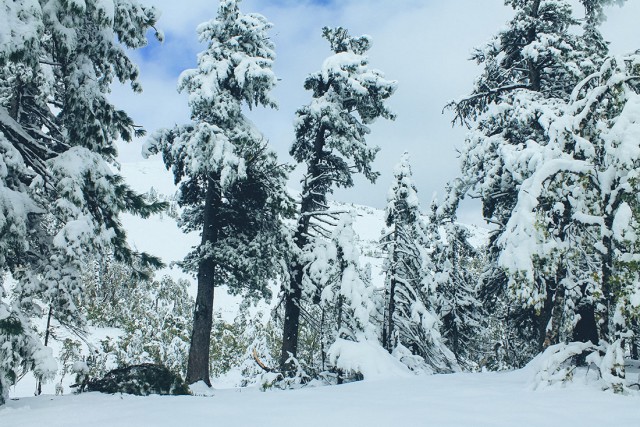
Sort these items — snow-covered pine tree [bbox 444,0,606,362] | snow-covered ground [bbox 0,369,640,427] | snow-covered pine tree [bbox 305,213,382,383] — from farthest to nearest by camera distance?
snow-covered pine tree [bbox 305,213,382,383], snow-covered pine tree [bbox 444,0,606,362], snow-covered ground [bbox 0,369,640,427]

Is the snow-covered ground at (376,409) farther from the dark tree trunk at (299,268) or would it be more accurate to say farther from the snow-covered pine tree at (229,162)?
the dark tree trunk at (299,268)

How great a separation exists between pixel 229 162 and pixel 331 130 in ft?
14.4

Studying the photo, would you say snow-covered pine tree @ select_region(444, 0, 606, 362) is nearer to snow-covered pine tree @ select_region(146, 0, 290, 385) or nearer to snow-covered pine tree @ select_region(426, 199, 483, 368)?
snow-covered pine tree @ select_region(146, 0, 290, 385)

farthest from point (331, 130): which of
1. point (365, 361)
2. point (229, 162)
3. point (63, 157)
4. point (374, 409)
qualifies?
point (374, 409)

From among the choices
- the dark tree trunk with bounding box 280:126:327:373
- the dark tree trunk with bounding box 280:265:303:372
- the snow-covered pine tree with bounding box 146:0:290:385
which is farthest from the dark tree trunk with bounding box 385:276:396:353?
the snow-covered pine tree with bounding box 146:0:290:385

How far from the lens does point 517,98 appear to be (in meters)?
11.4

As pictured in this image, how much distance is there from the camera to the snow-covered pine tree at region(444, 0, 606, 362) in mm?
11562

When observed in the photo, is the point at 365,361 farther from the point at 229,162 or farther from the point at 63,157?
the point at 63,157

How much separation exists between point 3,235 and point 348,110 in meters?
11.9

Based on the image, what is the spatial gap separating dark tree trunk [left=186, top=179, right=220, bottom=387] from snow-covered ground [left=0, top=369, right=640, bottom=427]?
20.6 feet

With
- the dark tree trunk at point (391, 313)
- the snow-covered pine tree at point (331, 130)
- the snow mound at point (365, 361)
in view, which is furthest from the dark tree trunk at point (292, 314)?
the snow mound at point (365, 361)

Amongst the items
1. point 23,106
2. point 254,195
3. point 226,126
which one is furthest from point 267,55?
point 23,106

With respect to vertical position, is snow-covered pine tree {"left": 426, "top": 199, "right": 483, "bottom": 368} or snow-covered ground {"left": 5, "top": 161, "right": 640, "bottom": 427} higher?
snow-covered pine tree {"left": 426, "top": 199, "right": 483, "bottom": 368}

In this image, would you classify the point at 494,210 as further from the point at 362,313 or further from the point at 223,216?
the point at 223,216
